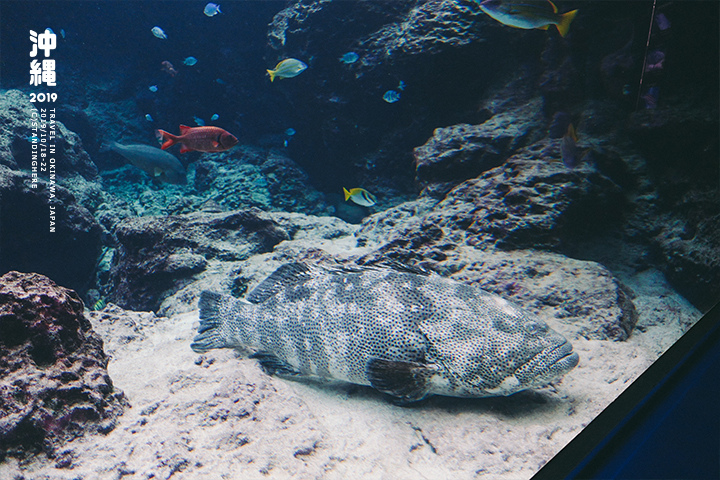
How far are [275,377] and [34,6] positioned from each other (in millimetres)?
15543

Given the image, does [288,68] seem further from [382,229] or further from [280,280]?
[280,280]

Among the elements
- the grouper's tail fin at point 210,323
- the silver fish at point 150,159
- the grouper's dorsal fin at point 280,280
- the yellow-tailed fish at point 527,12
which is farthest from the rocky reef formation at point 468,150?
the silver fish at point 150,159

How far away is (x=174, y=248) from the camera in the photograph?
176 inches

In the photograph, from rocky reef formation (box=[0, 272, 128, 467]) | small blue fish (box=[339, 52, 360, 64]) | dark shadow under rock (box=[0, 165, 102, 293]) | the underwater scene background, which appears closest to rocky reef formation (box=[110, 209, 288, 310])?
the underwater scene background

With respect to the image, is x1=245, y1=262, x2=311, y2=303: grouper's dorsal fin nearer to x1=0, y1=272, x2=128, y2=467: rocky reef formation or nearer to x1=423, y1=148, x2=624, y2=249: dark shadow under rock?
x1=0, y1=272, x2=128, y2=467: rocky reef formation

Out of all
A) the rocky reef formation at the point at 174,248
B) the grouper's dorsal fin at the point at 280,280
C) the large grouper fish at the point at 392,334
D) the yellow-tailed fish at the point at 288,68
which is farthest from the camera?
the yellow-tailed fish at the point at 288,68

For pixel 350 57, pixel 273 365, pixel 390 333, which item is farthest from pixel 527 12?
pixel 350 57

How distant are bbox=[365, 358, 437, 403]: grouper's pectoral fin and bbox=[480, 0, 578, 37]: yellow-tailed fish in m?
3.77

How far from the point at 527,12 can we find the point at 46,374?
4.86 m

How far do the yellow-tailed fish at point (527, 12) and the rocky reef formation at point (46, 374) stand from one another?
4563 millimetres

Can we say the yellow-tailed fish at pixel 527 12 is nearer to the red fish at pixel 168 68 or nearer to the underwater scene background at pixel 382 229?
the underwater scene background at pixel 382 229

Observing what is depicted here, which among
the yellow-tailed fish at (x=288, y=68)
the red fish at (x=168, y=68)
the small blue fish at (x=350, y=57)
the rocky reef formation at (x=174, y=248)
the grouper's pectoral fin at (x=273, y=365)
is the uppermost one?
the red fish at (x=168, y=68)

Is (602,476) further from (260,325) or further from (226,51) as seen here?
(226,51)

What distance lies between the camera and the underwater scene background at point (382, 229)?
5.18 ft
